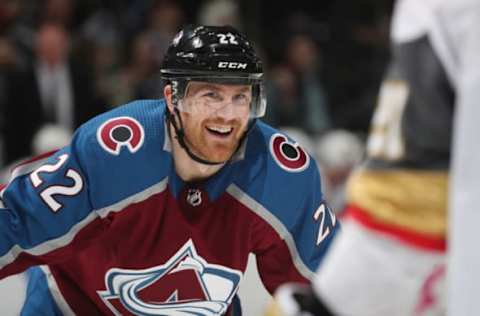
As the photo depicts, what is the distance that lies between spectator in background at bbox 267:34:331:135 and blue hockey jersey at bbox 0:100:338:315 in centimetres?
347

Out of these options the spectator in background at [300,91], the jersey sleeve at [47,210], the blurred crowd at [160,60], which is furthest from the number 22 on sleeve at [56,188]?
the spectator in background at [300,91]

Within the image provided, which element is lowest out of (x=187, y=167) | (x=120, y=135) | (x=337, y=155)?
(x=337, y=155)

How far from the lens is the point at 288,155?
290 cm

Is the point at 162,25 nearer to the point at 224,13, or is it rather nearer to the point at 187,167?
the point at 224,13

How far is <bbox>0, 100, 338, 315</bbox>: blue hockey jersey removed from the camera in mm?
2785

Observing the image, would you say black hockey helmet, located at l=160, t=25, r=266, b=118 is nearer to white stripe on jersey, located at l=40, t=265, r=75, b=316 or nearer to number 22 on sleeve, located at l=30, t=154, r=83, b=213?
number 22 on sleeve, located at l=30, t=154, r=83, b=213

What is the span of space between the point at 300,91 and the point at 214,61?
3957mm

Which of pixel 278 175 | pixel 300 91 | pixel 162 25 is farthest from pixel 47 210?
pixel 300 91

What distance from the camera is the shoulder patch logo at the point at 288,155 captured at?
113 inches

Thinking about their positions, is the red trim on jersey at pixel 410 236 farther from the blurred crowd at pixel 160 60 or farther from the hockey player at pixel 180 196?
the blurred crowd at pixel 160 60

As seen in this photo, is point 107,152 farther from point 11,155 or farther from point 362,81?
point 362,81

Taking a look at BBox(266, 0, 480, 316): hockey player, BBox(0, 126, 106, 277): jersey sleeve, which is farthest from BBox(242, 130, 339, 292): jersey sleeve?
BBox(266, 0, 480, 316): hockey player

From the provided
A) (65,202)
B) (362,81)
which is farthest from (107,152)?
(362,81)

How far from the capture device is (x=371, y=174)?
1.78 meters
